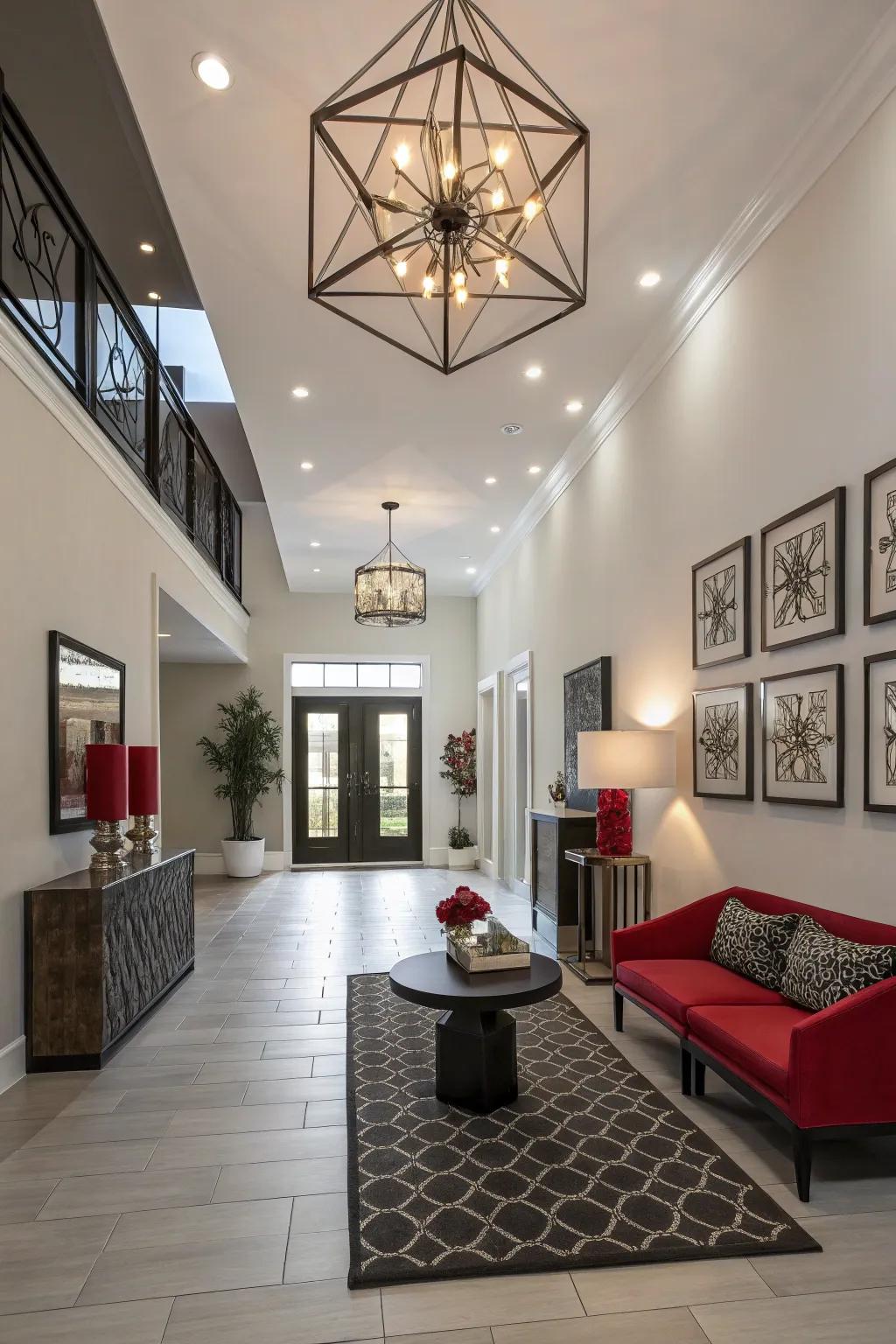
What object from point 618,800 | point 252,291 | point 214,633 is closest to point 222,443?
point 214,633

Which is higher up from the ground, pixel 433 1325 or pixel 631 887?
pixel 631 887

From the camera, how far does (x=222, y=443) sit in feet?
34.7

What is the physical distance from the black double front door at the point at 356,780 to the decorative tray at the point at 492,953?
319 inches

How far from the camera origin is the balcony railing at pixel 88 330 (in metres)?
4.06

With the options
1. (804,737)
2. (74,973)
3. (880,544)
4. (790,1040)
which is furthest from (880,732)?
(74,973)

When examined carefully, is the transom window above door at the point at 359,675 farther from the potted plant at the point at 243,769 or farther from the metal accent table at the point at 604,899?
the metal accent table at the point at 604,899

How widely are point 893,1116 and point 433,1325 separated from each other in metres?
1.52

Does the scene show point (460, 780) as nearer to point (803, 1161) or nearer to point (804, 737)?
point (804, 737)

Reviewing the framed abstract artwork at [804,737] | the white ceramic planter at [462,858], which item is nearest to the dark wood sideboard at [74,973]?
the framed abstract artwork at [804,737]

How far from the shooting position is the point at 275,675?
11.7 metres

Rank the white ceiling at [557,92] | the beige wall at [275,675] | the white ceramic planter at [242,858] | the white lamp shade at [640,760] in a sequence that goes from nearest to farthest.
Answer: the white ceiling at [557,92] → the white lamp shade at [640,760] → the white ceramic planter at [242,858] → the beige wall at [275,675]

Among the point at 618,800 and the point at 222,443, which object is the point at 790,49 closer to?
the point at 618,800

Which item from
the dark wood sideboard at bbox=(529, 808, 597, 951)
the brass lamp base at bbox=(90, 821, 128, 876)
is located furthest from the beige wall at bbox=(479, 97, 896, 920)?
the brass lamp base at bbox=(90, 821, 128, 876)

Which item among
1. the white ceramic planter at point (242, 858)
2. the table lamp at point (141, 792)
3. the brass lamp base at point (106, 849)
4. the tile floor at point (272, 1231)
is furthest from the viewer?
the white ceramic planter at point (242, 858)
